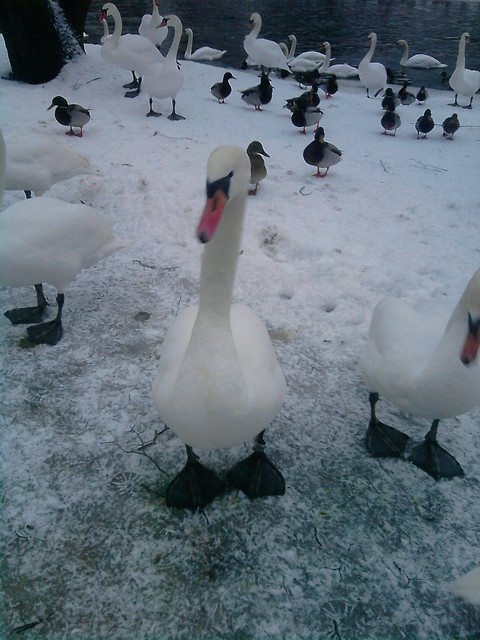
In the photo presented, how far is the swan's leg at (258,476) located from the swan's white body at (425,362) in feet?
2.33

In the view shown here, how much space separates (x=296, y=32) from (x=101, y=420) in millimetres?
21121

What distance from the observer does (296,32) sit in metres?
20.1

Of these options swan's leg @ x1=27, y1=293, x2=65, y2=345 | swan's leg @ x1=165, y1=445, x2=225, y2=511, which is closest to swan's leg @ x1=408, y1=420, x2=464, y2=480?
swan's leg @ x1=165, y1=445, x2=225, y2=511

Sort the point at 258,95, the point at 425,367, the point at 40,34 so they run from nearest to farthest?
the point at 425,367 < the point at 40,34 < the point at 258,95

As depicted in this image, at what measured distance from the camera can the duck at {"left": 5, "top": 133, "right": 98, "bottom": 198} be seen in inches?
175

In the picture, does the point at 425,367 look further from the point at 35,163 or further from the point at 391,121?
the point at 391,121

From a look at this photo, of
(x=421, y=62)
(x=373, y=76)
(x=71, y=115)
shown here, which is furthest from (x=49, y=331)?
(x=421, y=62)

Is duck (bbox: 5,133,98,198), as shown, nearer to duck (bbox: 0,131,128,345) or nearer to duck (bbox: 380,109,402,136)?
duck (bbox: 0,131,128,345)

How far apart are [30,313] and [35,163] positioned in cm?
154

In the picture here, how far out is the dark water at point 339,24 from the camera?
16.5 metres

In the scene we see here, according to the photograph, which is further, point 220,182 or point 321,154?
point 321,154

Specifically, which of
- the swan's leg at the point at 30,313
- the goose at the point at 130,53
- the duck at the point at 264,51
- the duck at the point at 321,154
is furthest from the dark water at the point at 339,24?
the swan's leg at the point at 30,313

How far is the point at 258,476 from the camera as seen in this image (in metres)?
2.62

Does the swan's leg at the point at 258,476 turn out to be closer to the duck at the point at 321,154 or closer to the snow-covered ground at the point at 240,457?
the snow-covered ground at the point at 240,457
